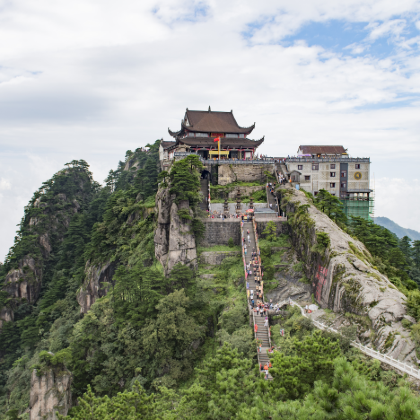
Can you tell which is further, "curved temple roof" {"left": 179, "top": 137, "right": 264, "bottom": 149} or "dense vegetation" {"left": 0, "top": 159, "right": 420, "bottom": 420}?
"curved temple roof" {"left": 179, "top": 137, "right": 264, "bottom": 149}

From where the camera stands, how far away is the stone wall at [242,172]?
5791 cm

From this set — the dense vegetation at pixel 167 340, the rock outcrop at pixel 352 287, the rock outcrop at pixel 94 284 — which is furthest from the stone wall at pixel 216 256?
the rock outcrop at pixel 94 284

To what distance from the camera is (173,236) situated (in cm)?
4250

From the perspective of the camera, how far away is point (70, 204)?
89688 millimetres

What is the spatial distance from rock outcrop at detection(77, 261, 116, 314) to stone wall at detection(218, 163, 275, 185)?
21720mm

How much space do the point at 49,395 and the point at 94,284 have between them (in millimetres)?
21559

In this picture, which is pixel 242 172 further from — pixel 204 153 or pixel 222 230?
pixel 222 230

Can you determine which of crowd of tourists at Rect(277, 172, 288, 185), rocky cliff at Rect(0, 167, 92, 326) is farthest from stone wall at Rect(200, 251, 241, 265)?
rocky cliff at Rect(0, 167, 92, 326)

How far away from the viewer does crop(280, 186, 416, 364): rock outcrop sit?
21.9 metres

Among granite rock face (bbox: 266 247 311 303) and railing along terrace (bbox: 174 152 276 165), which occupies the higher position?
railing along terrace (bbox: 174 152 276 165)

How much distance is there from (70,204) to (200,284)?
→ 2438 inches

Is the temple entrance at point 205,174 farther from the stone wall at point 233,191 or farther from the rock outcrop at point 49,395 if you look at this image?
the rock outcrop at point 49,395

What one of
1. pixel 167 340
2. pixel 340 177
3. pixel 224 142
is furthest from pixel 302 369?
pixel 224 142

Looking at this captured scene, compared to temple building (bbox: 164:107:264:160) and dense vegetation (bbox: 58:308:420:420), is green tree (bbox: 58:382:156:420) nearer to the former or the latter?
dense vegetation (bbox: 58:308:420:420)
